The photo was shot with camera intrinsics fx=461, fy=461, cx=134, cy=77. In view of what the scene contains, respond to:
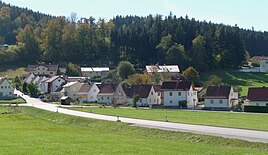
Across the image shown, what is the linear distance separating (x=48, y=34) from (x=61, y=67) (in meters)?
13.3

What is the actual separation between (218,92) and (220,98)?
1424mm

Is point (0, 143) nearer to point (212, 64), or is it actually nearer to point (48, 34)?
point (212, 64)

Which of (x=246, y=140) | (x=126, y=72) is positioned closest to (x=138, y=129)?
(x=246, y=140)

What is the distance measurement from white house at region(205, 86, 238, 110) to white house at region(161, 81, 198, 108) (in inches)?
Answer: 203

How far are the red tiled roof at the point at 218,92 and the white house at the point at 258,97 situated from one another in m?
4.30

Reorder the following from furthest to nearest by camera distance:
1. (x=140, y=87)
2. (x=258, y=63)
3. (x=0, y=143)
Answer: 1. (x=258, y=63)
2. (x=140, y=87)
3. (x=0, y=143)

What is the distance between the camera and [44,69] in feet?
425

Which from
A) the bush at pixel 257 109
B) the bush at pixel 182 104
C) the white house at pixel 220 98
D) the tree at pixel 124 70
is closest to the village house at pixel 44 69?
the tree at pixel 124 70

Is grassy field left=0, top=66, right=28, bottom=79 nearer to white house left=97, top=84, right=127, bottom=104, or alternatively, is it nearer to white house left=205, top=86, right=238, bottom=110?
white house left=97, top=84, right=127, bottom=104

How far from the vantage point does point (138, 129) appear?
122 ft

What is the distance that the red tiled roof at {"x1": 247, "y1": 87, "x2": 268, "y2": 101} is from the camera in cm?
6969

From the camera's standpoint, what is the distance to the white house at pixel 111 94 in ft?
285

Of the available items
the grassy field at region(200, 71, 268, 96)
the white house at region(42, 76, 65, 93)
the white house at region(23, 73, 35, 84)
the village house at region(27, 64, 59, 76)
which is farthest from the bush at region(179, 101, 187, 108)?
the village house at region(27, 64, 59, 76)

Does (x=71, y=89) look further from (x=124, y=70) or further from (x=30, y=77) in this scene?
(x=30, y=77)
